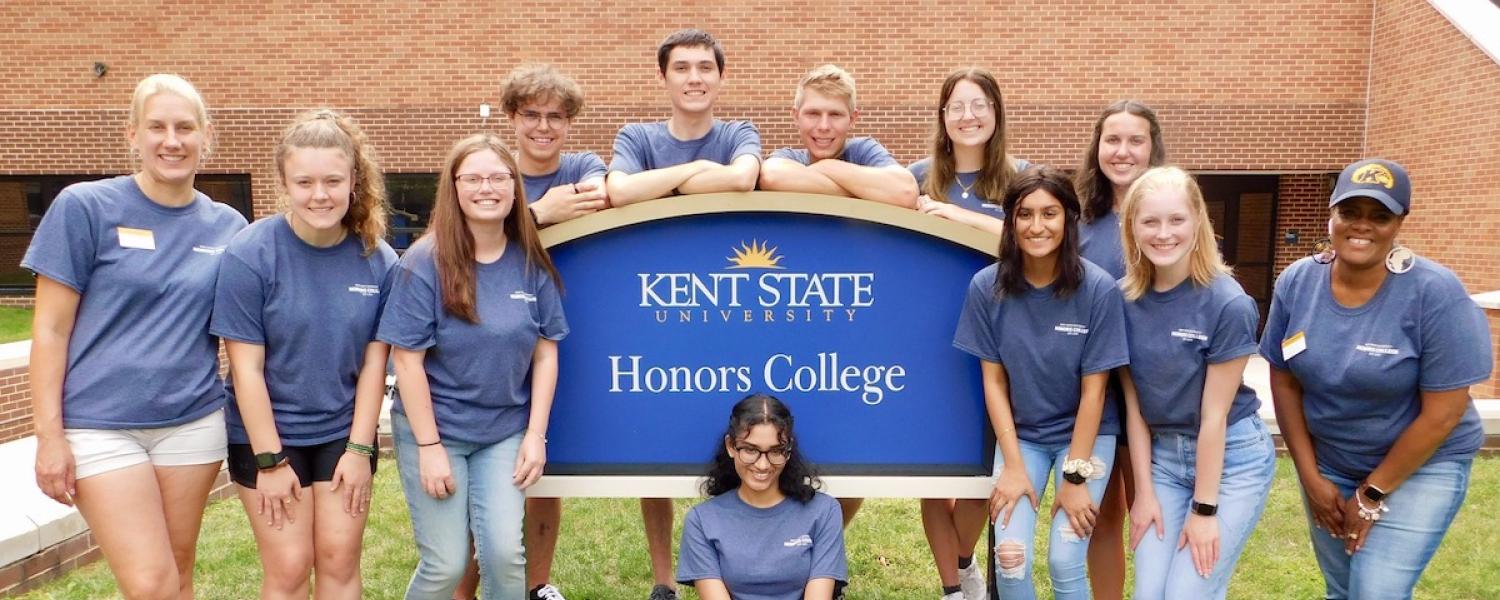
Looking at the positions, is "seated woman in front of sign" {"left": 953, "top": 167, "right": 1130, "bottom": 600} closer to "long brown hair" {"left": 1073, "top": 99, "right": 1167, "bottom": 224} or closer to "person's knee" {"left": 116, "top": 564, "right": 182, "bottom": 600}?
"long brown hair" {"left": 1073, "top": 99, "right": 1167, "bottom": 224}

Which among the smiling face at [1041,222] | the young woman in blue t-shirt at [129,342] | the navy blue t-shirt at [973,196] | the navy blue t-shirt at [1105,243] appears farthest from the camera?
the navy blue t-shirt at [973,196]

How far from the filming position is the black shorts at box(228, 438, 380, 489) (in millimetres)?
2512

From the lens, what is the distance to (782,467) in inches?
→ 110

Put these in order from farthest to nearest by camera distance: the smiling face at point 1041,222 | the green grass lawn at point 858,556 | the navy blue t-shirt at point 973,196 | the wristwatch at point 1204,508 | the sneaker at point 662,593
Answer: the green grass lawn at point 858,556, the sneaker at point 662,593, the navy blue t-shirt at point 973,196, the wristwatch at point 1204,508, the smiling face at point 1041,222

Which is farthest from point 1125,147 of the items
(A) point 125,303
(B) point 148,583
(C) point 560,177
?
(B) point 148,583

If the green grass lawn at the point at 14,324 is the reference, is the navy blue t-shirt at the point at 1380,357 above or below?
above

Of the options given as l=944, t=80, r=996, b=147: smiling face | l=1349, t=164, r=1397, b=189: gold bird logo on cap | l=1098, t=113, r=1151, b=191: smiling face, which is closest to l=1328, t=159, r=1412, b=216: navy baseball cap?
l=1349, t=164, r=1397, b=189: gold bird logo on cap

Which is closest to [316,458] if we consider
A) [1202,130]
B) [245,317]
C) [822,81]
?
[245,317]

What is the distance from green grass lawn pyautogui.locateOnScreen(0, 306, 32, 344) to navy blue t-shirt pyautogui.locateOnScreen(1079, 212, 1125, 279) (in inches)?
450

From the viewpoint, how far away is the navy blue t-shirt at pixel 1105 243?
2.88 meters

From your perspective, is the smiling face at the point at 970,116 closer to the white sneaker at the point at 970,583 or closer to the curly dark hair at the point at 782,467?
the curly dark hair at the point at 782,467

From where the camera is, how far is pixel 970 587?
340 cm

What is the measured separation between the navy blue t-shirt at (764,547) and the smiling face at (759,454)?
4.7 inches

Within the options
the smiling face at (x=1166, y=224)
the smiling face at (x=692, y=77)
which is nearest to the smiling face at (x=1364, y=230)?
the smiling face at (x=1166, y=224)
